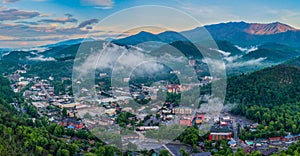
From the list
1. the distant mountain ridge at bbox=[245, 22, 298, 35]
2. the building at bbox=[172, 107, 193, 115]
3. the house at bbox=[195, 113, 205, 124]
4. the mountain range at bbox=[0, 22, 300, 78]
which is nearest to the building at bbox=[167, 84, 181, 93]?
the mountain range at bbox=[0, 22, 300, 78]

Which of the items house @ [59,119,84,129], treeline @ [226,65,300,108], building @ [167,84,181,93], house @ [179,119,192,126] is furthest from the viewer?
building @ [167,84,181,93]

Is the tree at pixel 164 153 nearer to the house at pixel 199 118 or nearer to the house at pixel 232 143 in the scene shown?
the house at pixel 232 143

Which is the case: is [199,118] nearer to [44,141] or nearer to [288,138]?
[288,138]

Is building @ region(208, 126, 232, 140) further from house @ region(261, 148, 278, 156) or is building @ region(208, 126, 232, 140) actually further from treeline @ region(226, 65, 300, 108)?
treeline @ region(226, 65, 300, 108)

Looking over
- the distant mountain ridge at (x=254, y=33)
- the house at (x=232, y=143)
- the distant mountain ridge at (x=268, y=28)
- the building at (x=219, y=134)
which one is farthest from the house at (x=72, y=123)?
the distant mountain ridge at (x=268, y=28)

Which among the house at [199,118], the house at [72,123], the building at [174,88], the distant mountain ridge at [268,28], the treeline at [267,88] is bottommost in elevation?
the house at [72,123]

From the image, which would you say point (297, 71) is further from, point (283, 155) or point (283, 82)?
point (283, 155)

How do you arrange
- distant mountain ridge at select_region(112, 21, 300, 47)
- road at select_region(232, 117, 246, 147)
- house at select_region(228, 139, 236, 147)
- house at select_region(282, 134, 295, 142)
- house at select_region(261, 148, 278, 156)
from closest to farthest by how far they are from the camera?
house at select_region(261, 148, 278, 156), house at select_region(228, 139, 236, 147), road at select_region(232, 117, 246, 147), house at select_region(282, 134, 295, 142), distant mountain ridge at select_region(112, 21, 300, 47)

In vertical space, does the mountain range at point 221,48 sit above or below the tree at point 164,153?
above
